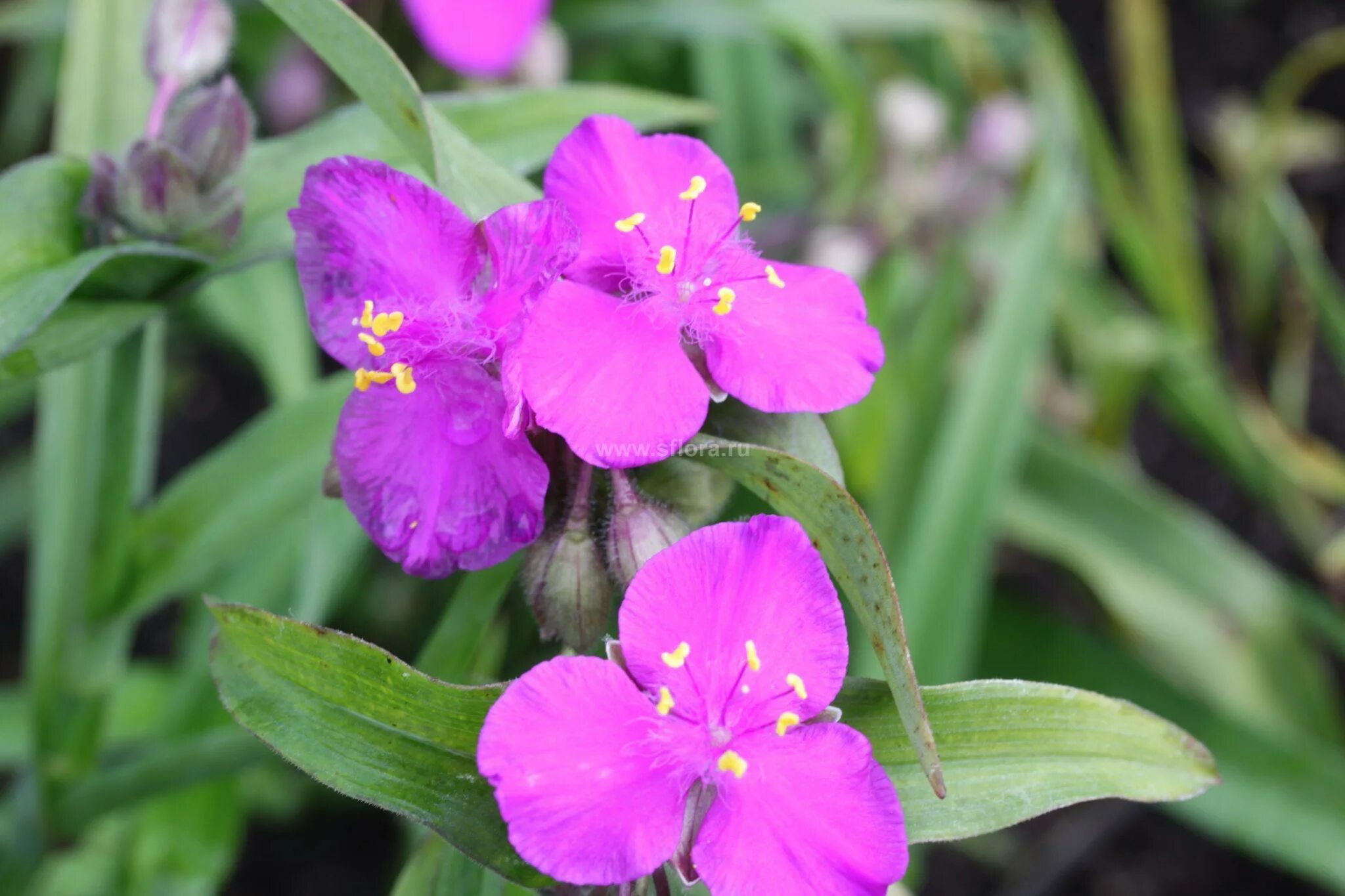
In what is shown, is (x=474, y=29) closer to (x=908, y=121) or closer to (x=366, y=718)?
(x=908, y=121)

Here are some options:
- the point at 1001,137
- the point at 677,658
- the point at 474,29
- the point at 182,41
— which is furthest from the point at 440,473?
the point at 1001,137

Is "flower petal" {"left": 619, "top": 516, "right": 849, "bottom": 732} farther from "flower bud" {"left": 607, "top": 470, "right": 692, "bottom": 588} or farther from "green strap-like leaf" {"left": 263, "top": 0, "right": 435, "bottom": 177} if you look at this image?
"green strap-like leaf" {"left": 263, "top": 0, "right": 435, "bottom": 177}

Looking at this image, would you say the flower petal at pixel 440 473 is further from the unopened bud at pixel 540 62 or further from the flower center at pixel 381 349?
the unopened bud at pixel 540 62

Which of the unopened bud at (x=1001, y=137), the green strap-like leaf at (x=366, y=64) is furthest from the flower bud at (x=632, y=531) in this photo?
the unopened bud at (x=1001, y=137)

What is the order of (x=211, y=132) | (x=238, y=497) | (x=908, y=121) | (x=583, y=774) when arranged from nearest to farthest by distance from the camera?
(x=583, y=774) < (x=211, y=132) < (x=238, y=497) < (x=908, y=121)

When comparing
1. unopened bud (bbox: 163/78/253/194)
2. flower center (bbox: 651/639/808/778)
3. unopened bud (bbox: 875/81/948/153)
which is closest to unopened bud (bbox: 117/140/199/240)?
unopened bud (bbox: 163/78/253/194)

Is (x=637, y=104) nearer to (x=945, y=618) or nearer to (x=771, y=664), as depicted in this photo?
(x=771, y=664)

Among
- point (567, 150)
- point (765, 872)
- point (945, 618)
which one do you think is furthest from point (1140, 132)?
point (765, 872)
